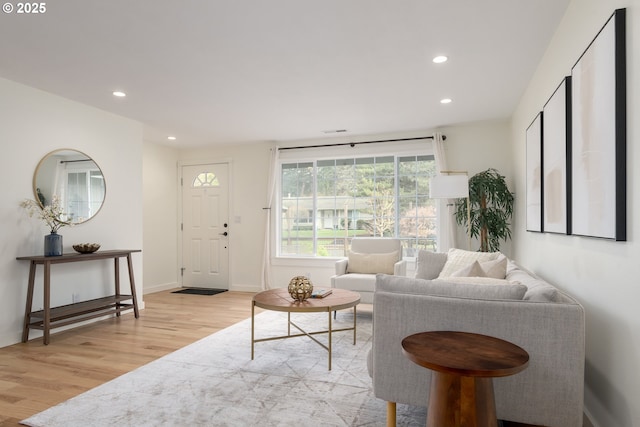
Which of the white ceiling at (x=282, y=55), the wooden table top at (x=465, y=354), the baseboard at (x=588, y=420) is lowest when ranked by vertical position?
the baseboard at (x=588, y=420)

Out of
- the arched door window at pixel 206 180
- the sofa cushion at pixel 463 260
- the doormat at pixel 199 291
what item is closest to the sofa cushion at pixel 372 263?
the sofa cushion at pixel 463 260

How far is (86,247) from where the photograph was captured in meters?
4.18

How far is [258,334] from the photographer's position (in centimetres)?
387

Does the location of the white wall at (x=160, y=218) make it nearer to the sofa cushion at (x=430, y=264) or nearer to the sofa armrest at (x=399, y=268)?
the sofa armrest at (x=399, y=268)

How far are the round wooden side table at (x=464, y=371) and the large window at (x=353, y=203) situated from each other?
13.5 ft

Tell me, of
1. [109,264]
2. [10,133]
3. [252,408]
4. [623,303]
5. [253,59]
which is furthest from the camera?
[109,264]

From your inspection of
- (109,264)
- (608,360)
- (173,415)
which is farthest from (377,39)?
(109,264)

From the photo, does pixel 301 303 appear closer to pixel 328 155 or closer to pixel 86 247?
pixel 86 247

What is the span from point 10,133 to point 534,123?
4.90 meters

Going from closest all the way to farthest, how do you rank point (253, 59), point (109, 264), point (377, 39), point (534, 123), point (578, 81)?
point (578, 81) → point (377, 39) → point (253, 59) → point (534, 123) → point (109, 264)

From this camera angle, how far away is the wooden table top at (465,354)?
4.65 feet

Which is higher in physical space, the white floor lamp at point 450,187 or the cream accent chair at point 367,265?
the white floor lamp at point 450,187

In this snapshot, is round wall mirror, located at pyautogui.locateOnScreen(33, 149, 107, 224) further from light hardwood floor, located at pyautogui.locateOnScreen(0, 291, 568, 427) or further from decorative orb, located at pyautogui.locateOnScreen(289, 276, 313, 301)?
decorative orb, located at pyautogui.locateOnScreen(289, 276, 313, 301)

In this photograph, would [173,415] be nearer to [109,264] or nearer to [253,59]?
[253,59]
